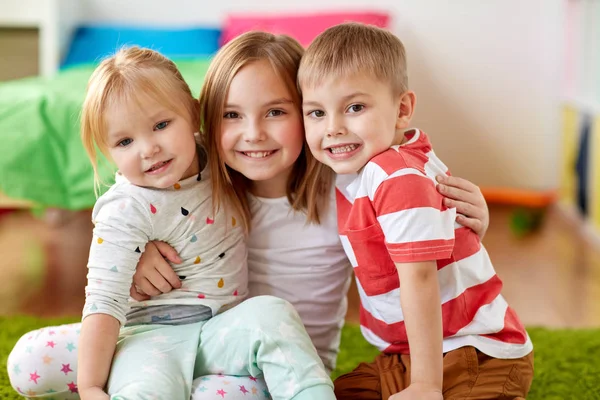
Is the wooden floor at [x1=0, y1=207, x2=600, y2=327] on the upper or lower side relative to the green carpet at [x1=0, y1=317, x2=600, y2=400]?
lower

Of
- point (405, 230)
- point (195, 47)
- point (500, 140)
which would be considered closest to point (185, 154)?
point (405, 230)

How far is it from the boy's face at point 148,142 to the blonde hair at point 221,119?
0.09 m

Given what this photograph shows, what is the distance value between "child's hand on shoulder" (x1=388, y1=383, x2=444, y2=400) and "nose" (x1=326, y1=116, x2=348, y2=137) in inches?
15.9

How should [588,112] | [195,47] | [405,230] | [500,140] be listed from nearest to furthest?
1. [405,230]
2. [588,112]
3. [195,47]
4. [500,140]

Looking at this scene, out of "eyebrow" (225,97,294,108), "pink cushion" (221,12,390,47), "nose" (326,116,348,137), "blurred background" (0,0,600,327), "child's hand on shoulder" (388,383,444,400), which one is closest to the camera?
"child's hand on shoulder" (388,383,444,400)

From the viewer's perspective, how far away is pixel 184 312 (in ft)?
4.28

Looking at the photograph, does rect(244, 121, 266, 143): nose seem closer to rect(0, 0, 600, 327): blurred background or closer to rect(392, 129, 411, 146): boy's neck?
rect(392, 129, 411, 146): boy's neck

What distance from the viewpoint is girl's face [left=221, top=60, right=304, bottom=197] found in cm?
131

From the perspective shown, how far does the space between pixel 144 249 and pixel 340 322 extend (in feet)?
1.47

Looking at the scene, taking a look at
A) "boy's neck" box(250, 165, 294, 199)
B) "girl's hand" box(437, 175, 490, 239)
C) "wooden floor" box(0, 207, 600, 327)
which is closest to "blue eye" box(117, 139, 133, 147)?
"boy's neck" box(250, 165, 294, 199)

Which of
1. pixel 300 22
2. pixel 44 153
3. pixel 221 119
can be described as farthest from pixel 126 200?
pixel 300 22

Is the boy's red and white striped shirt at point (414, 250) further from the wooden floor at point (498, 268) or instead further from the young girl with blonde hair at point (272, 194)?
the wooden floor at point (498, 268)

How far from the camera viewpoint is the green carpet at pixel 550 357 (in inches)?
61.5

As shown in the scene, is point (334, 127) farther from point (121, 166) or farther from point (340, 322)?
point (340, 322)
